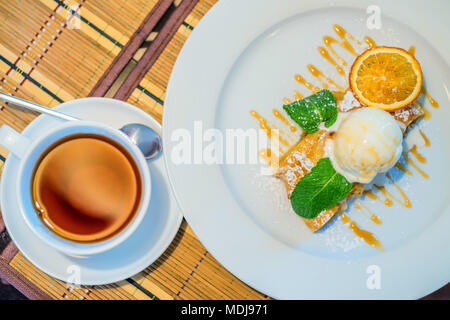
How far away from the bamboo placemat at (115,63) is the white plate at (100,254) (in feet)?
0.35

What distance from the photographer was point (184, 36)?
1204mm

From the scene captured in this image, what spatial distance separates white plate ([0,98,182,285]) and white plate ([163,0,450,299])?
86 mm

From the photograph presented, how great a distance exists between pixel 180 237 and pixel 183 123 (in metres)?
0.36

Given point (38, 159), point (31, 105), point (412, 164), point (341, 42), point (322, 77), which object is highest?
point (341, 42)

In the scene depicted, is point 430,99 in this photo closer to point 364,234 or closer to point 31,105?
point 364,234

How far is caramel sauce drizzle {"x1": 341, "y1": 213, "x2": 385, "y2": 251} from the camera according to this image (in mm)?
1170

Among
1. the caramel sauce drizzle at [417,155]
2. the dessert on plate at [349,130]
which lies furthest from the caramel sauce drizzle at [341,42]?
the caramel sauce drizzle at [417,155]

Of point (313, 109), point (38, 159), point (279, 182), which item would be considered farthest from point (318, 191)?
point (38, 159)

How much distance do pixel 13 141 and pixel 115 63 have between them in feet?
1.31

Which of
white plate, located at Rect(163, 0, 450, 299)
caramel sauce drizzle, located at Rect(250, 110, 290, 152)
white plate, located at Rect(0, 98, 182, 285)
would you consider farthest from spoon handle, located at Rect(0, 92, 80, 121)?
caramel sauce drizzle, located at Rect(250, 110, 290, 152)

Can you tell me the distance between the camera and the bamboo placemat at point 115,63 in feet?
3.85

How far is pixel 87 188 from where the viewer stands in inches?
41.2

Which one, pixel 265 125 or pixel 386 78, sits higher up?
pixel 386 78
